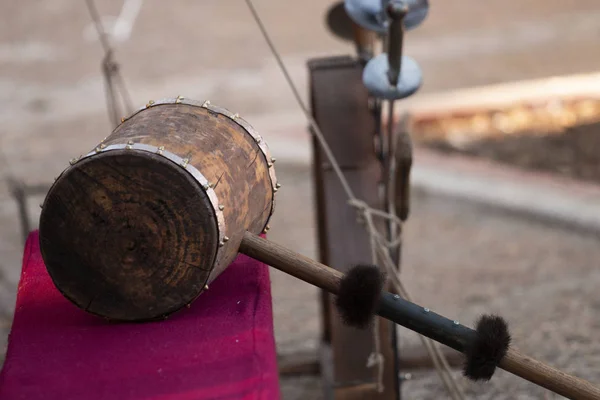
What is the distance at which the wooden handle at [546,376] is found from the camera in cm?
159

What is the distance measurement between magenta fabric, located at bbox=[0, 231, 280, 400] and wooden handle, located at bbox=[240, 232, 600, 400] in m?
0.09

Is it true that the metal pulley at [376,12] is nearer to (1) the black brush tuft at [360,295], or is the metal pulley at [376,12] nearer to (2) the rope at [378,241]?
(2) the rope at [378,241]

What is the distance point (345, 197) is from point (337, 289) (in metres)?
1.07

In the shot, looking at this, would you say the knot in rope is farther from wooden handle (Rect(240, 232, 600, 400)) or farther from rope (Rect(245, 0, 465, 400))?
wooden handle (Rect(240, 232, 600, 400))

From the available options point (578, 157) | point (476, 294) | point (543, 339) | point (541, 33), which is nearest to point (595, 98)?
point (578, 157)

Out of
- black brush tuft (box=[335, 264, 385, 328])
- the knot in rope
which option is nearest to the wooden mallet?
black brush tuft (box=[335, 264, 385, 328])

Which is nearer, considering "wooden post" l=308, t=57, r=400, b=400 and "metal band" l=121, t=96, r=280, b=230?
"metal band" l=121, t=96, r=280, b=230

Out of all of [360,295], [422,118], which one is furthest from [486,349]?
[422,118]

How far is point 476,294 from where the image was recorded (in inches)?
155

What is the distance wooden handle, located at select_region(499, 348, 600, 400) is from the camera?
1.59m

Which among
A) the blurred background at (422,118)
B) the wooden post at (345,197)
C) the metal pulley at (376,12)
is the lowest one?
the blurred background at (422,118)

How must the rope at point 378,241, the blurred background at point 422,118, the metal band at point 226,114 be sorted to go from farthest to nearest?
the blurred background at point 422,118 < the rope at point 378,241 < the metal band at point 226,114

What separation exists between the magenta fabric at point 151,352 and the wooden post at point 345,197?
2.72ft

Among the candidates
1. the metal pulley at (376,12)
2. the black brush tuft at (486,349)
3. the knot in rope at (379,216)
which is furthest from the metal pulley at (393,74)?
the black brush tuft at (486,349)
